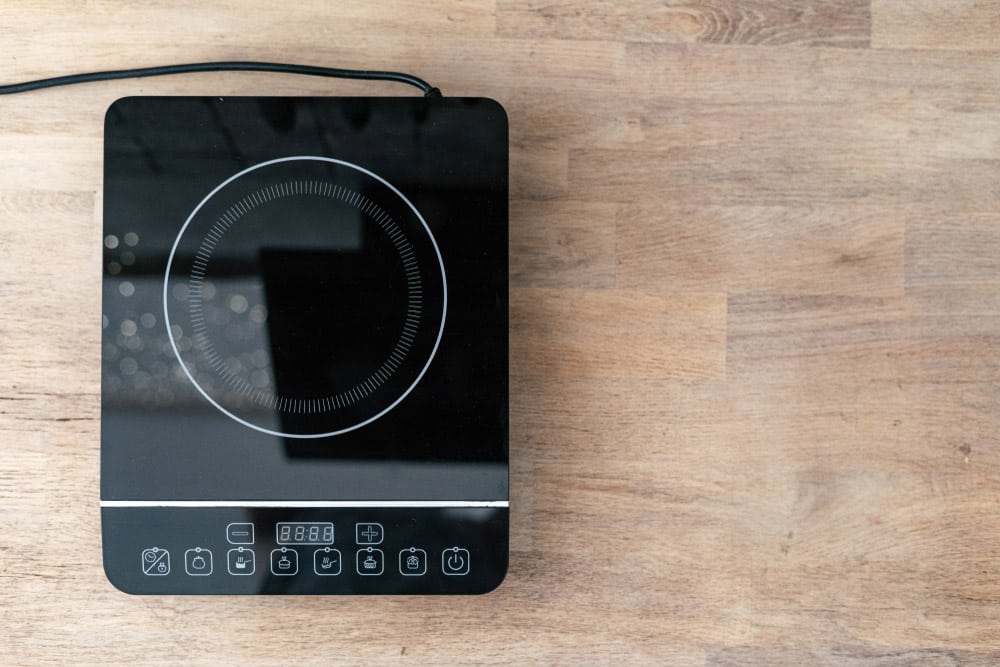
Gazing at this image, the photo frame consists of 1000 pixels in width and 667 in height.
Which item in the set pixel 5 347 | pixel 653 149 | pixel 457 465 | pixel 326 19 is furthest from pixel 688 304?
pixel 5 347

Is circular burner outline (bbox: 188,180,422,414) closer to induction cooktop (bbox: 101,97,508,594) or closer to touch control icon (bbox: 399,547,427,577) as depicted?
induction cooktop (bbox: 101,97,508,594)

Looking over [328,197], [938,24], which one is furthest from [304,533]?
[938,24]

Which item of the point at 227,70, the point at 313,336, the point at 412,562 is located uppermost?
the point at 227,70

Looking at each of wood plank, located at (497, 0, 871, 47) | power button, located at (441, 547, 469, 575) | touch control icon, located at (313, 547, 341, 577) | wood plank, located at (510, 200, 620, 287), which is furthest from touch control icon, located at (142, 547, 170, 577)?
wood plank, located at (497, 0, 871, 47)

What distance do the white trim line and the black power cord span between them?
338 millimetres

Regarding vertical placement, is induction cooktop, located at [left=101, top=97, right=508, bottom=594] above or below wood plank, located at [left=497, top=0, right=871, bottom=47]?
below

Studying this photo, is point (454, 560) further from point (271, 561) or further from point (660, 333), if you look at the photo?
point (660, 333)

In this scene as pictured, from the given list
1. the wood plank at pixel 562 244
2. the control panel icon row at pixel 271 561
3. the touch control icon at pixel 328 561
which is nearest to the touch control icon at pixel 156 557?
the control panel icon row at pixel 271 561

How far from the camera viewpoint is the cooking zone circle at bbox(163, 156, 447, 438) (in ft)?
2.34

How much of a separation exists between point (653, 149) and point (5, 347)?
581mm

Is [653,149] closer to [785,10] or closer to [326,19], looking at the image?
[785,10]

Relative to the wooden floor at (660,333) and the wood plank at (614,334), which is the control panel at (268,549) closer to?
the wooden floor at (660,333)

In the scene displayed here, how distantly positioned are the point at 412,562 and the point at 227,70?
441 mm

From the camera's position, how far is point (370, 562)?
0.70 metres
